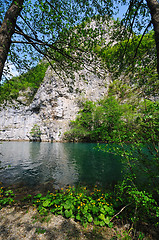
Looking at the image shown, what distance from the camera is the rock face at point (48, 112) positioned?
140ft

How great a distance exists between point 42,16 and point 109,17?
7.70 feet

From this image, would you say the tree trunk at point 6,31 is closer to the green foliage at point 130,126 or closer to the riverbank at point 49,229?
the green foliage at point 130,126

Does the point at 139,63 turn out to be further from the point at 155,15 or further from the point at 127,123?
the point at 127,123

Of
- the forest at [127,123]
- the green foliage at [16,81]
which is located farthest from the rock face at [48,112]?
the forest at [127,123]

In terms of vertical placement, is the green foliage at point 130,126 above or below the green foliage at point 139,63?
below

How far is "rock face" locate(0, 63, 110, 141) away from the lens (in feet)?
140

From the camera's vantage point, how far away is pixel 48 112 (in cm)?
4397

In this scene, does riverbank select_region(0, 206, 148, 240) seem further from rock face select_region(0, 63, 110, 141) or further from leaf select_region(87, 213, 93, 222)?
rock face select_region(0, 63, 110, 141)

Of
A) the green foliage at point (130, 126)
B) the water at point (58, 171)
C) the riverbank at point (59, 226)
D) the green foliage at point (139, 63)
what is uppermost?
the green foliage at point (139, 63)

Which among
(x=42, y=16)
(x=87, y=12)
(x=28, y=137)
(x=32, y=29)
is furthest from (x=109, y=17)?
(x=28, y=137)

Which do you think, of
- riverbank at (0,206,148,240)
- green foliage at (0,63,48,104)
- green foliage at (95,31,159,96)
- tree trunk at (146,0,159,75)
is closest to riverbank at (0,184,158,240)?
riverbank at (0,206,148,240)

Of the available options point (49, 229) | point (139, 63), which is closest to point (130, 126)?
point (139, 63)

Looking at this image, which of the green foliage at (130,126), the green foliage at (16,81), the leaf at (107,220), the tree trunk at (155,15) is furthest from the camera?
the green foliage at (16,81)

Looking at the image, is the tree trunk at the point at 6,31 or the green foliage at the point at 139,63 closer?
the tree trunk at the point at 6,31
